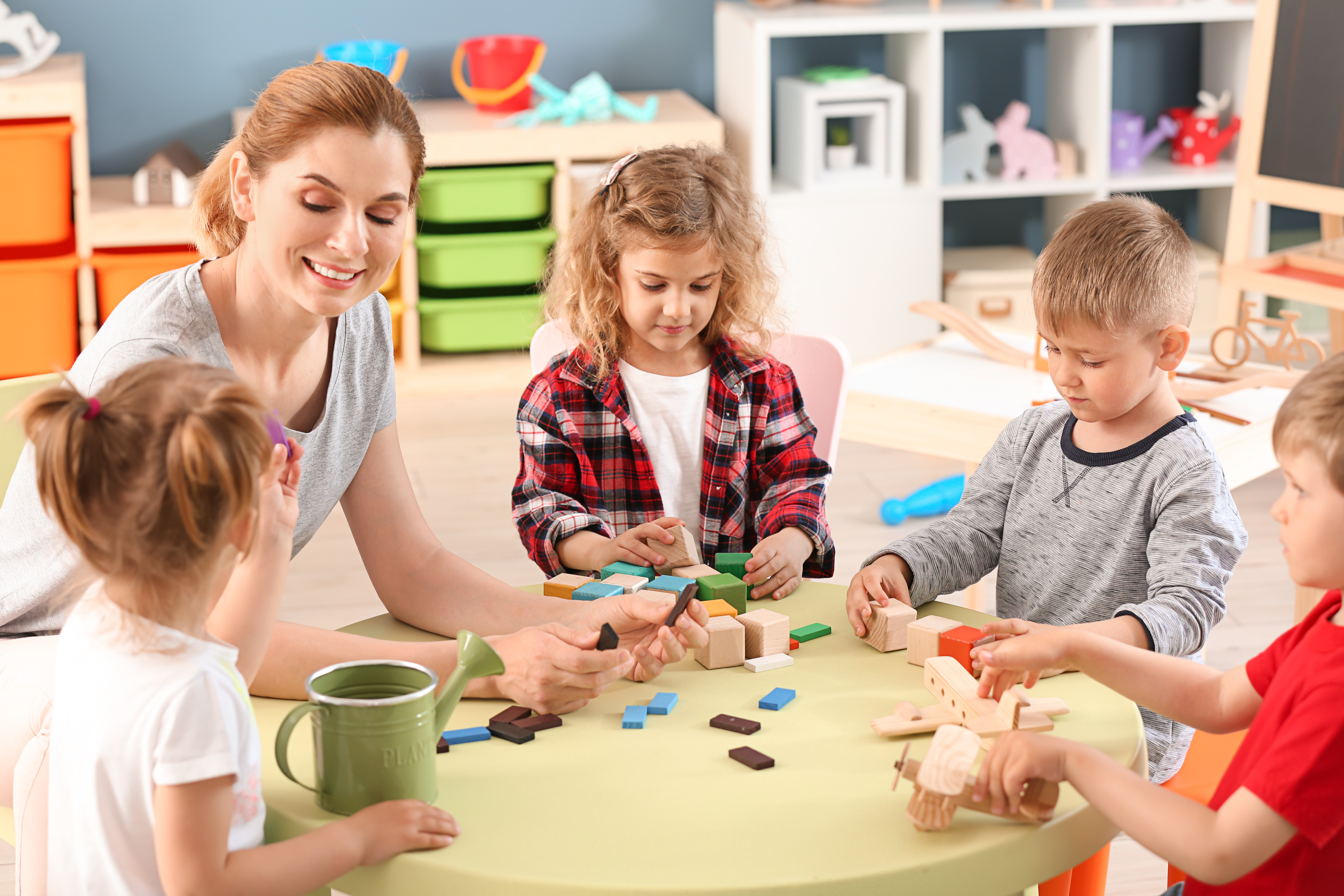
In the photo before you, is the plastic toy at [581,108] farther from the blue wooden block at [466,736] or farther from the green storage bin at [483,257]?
the blue wooden block at [466,736]

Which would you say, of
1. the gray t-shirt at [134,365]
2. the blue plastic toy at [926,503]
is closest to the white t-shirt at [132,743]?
the gray t-shirt at [134,365]

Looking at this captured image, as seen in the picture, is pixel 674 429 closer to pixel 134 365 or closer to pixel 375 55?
pixel 134 365

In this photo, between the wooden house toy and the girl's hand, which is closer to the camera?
the girl's hand

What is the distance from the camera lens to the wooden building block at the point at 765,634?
125 centimetres

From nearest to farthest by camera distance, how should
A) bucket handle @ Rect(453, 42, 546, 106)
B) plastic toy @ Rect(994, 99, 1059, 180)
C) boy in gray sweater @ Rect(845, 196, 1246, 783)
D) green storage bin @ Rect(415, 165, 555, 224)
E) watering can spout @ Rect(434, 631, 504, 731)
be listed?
watering can spout @ Rect(434, 631, 504, 731) → boy in gray sweater @ Rect(845, 196, 1246, 783) → green storage bin @ Rect(415, 165, 555, 224) → bucket handle @ Rect(453, 42, 546, 106) → plastic toy @ Rect(994, 99, 1059, 180)

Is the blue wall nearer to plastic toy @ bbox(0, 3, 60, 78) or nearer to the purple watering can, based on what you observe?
plastic toy @ bbox(0, 3, 60, 78)

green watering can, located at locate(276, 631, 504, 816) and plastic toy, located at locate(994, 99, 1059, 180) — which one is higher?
plastic toy, located at locate(994, 99, 1059, 180)

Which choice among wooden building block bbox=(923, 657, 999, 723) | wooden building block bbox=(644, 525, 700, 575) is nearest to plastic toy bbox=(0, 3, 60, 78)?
wooden building block bbox=(644, 525, 700, 575)

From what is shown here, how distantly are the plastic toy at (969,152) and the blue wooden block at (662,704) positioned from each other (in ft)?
11.5

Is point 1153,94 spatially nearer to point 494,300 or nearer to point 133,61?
point 494,300

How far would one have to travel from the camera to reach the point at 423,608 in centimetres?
138

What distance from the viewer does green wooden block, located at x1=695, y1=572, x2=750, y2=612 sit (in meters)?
1.34

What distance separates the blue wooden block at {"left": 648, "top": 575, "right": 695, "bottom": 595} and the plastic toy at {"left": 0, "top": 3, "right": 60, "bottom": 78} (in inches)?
125

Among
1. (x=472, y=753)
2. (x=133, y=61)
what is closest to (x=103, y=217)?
(x=133, y=61)
